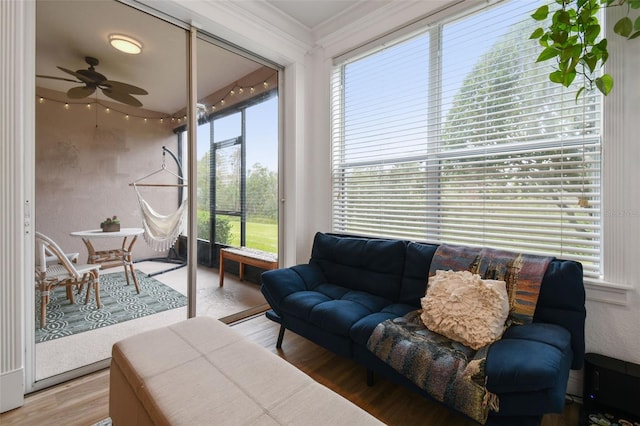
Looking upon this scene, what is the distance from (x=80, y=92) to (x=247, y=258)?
75.0 inches

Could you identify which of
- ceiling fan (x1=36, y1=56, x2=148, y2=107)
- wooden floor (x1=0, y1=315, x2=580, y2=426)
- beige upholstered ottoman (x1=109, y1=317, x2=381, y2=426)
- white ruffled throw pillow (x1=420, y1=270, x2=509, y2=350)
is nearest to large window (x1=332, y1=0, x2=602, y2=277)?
white ruffled throw pillow (x1=420, y1=270, x2=509, y2=350)

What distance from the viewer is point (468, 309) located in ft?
5.08

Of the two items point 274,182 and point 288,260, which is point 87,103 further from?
point 288,260

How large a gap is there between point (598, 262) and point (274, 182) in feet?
9.08

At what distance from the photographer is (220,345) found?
134 cm

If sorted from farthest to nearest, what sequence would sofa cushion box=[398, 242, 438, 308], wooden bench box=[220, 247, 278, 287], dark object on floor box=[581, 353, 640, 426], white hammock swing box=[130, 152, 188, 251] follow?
wooden bench box=[220, 247, 278, 287] < white hammock swing box=[130, 152, 188, 251] < sofa cushion box=[398, 242, 438, 308] < dark object on floor box=[581, 353, 640, 426]

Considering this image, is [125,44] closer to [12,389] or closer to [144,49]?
[144,49]

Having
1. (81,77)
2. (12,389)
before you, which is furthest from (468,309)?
(81,77)

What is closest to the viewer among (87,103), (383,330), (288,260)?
(383,330)

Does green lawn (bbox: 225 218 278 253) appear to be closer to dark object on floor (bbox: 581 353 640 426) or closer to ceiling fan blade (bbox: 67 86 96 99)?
ceiling fan blade (bbox: 67 86 96 99)

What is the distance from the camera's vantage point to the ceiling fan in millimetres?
1927

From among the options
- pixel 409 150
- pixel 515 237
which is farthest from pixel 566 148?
pixel 409 150

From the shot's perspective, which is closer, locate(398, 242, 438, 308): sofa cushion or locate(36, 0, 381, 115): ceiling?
locate(36, 0, 381, 115): ceiling

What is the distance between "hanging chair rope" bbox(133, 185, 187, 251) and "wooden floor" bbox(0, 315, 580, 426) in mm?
960
